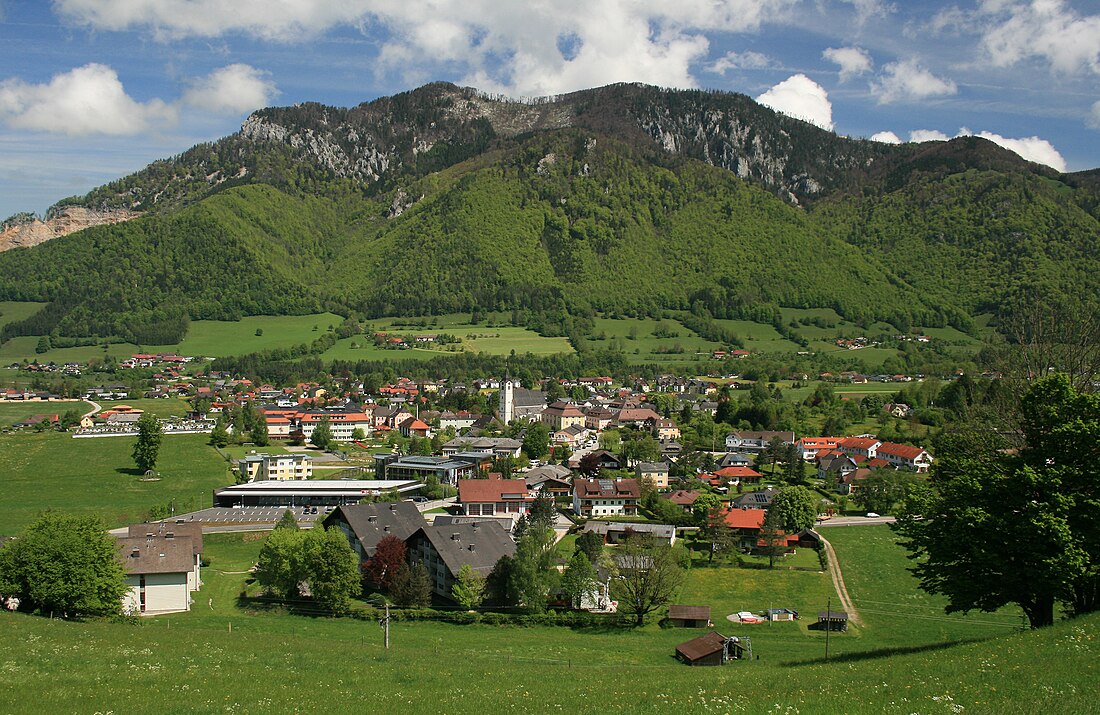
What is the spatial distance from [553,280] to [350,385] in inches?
3211

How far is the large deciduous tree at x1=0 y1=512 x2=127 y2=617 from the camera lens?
80.5 feet

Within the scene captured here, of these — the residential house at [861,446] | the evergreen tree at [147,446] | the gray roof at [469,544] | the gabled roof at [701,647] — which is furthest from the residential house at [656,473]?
the gabled roof at [701,647]

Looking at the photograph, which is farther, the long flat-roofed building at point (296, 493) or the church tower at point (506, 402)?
the church tower at point (506, 402)

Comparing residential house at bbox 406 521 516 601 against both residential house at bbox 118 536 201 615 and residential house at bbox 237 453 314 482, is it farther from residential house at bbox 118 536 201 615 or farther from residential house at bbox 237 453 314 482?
residential house at bbox 237 453 314 482

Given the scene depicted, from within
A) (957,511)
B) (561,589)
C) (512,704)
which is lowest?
(561,589)

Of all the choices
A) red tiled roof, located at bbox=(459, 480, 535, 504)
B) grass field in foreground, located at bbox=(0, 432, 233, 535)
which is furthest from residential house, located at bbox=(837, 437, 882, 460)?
grass field in foreground, located at bbox=(0, 432, 233, 535)

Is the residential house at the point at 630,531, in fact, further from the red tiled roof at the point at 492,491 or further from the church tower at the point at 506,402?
the church tower at the point at 506,402

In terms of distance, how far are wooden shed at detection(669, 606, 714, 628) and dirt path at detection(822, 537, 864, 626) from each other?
500cm

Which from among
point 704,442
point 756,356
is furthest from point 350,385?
point 756,356

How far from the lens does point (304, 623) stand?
28.4 metres

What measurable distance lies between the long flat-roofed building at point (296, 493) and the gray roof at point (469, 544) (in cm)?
1753

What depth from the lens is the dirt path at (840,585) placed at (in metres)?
30.9

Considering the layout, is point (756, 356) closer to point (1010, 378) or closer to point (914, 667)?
point (1010, 378)

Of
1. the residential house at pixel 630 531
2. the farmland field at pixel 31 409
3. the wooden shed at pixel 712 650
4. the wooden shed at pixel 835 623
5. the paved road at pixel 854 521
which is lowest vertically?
the paved road at pixel 854 521
